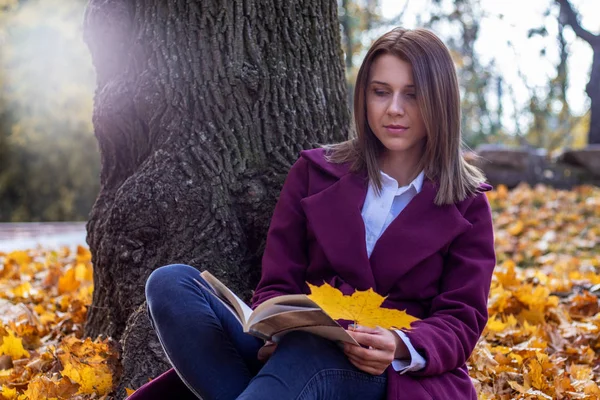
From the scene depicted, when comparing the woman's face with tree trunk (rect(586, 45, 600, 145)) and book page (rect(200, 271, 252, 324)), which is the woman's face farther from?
tree trunk (rect(586, 45, 600, 145))

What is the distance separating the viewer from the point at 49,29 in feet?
47.1

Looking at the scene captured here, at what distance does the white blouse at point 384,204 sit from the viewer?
215 cm

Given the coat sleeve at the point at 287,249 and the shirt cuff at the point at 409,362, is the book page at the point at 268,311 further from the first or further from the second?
the coat sleeve at the point at 287,249

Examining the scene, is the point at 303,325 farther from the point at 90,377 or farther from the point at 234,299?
the point at 90,377

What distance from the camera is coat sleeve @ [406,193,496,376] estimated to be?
1.83 m

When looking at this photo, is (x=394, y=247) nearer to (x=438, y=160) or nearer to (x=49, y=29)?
(x=438, y=160)

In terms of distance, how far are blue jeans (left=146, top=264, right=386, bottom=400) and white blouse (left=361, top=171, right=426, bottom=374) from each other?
1.45ft

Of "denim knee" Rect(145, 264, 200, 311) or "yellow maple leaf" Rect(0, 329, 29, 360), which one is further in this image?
"yellow maple leaf" Rect(0, 329, 29, 360)

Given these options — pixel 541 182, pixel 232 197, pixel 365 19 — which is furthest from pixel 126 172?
pixel 365 19

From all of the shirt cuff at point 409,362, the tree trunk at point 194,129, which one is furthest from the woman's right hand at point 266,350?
the tree trunk at point 194,129

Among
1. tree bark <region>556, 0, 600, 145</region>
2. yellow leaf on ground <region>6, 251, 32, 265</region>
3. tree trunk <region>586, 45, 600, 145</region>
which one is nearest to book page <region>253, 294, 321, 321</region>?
yellow leaf on ground <region>6, 251, 32, 265</region>

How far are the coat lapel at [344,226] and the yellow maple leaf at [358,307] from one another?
1.22 feet

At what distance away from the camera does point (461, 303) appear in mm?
1942

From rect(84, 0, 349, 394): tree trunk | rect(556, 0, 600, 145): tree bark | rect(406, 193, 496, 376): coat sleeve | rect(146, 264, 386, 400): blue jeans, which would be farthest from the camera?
rect(556, 0, 600, 145): tree bark
